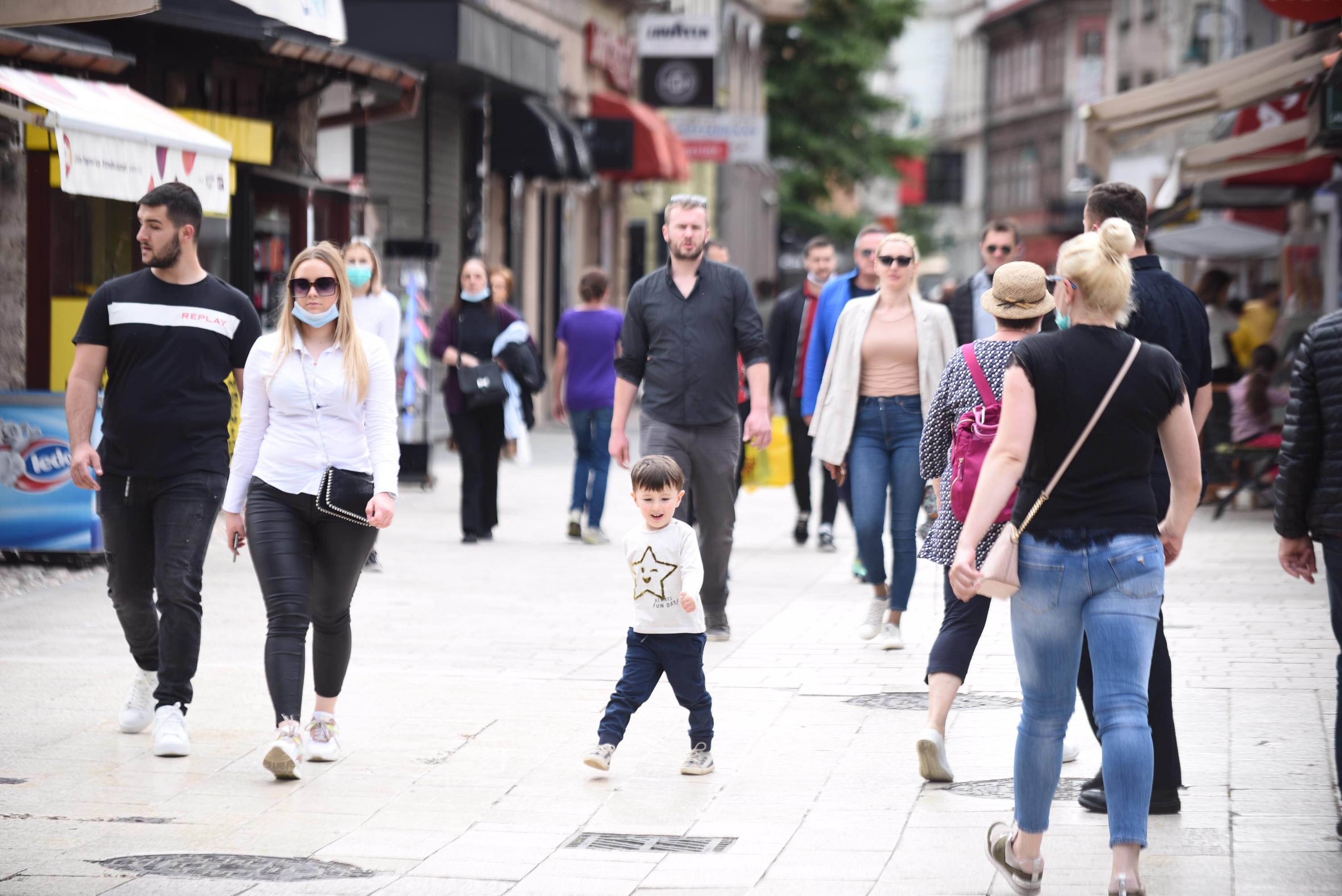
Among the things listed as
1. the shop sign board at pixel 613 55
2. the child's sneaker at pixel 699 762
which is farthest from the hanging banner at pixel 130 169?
the shop sign board at pixel 613 55

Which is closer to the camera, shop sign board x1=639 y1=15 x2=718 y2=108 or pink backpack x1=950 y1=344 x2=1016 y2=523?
pink backpack x1=950 y1=344 x2=1016 y2=523

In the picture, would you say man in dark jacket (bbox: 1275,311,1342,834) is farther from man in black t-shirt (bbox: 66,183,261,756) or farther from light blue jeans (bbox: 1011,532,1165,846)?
man in black t-shirt (bbox: 66,183,261,756)

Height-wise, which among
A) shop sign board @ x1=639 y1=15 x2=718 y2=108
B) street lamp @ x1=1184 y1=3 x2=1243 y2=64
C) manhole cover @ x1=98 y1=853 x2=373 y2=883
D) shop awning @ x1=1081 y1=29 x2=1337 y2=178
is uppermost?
street lamp @ x1=1184 y1=3 x2=1243 y2=64

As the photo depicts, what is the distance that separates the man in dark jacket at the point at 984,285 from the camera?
9.45 meters

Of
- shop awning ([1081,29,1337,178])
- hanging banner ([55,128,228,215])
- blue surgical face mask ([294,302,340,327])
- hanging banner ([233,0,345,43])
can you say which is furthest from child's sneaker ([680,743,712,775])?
shop awning ([1081,29,1337,178])

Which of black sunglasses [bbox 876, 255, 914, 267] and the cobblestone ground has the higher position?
black sunglasses [bbox 876, 255, 914, 267]

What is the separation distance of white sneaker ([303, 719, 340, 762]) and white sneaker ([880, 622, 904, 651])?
10.1 feet

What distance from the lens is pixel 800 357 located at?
39.7ft

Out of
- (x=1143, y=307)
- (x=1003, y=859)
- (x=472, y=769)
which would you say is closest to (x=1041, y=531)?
(x=1003, y=859)

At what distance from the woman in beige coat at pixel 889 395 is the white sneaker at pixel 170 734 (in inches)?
130

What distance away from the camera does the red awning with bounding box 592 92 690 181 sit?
28047 millimetres

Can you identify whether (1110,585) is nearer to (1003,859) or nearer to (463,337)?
(1003,859)

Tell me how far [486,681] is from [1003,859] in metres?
3.45

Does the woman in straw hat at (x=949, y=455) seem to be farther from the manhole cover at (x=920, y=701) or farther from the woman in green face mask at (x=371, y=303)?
the woman in green face mask at (x=371, y=303)
